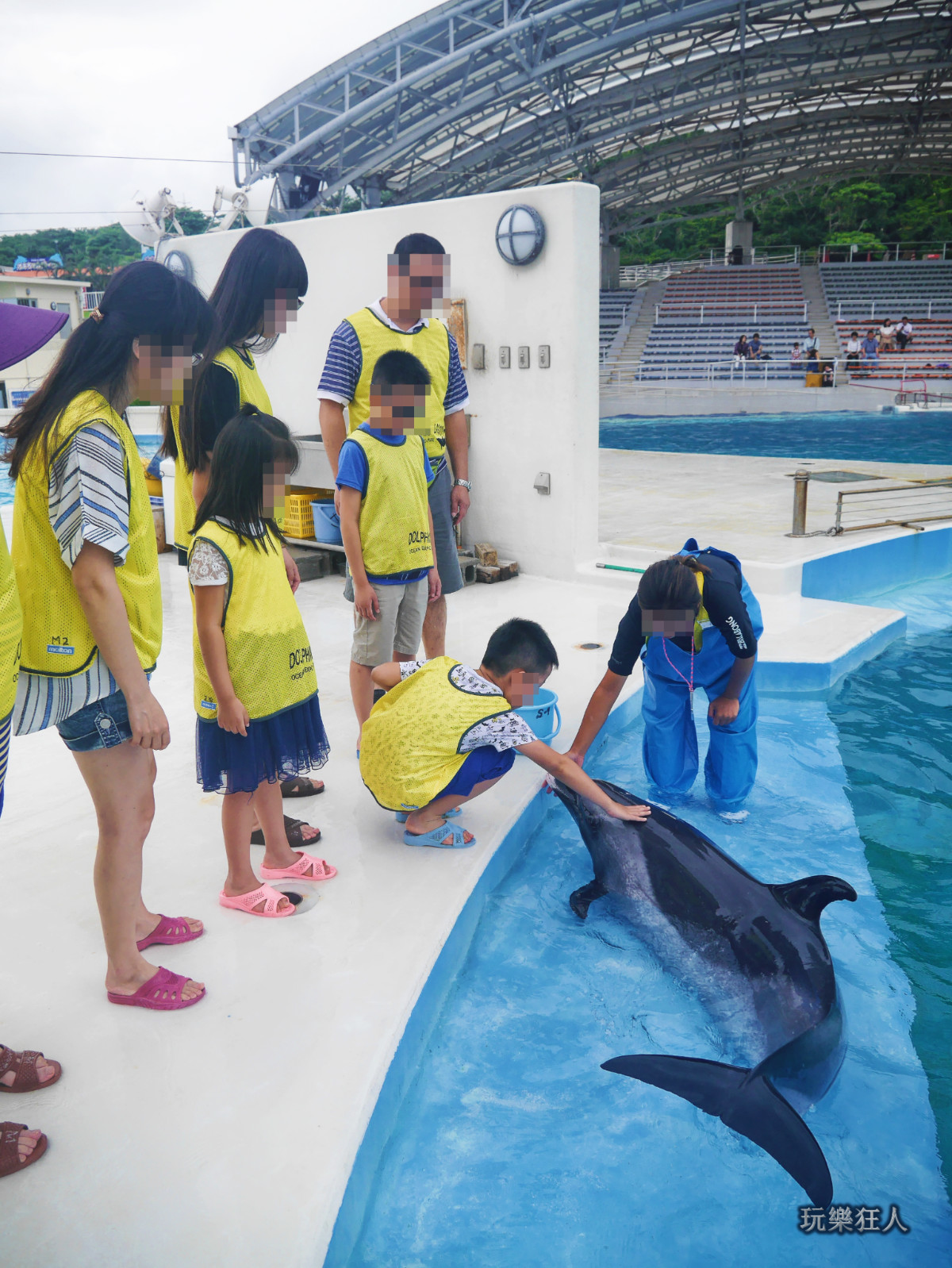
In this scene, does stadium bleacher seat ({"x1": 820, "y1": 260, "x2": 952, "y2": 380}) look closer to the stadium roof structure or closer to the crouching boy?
the stadium roof structure

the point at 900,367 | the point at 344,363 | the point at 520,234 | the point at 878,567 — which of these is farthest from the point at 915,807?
the point at 900,367

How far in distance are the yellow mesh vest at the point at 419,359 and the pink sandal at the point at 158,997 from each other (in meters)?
1.99

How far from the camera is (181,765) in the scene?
3715 mm

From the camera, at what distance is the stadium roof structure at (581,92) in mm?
20266

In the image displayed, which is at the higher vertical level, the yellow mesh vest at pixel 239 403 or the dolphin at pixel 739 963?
the yellow mesh vest at pixel 239 403

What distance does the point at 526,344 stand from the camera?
6.34 m

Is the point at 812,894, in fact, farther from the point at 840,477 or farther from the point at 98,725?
the point at 840,477

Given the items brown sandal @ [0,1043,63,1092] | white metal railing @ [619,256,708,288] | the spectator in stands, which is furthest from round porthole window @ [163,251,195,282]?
white metal railing @ [619,256,708,288]

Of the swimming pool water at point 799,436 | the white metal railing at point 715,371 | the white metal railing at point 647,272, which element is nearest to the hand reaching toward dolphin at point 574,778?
the swimming pool water at point 799,436

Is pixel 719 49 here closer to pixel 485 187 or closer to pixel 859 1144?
pixel 485 187

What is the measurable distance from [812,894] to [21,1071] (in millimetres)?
1889

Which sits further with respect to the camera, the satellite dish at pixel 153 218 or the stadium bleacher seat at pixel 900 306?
the stadium bleacher seat at pixel 900 306

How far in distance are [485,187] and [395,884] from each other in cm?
3233

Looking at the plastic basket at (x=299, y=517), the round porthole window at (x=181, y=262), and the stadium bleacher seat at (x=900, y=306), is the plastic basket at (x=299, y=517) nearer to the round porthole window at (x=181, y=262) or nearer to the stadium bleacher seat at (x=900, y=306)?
the round porthole window at (x=181, y=262)
